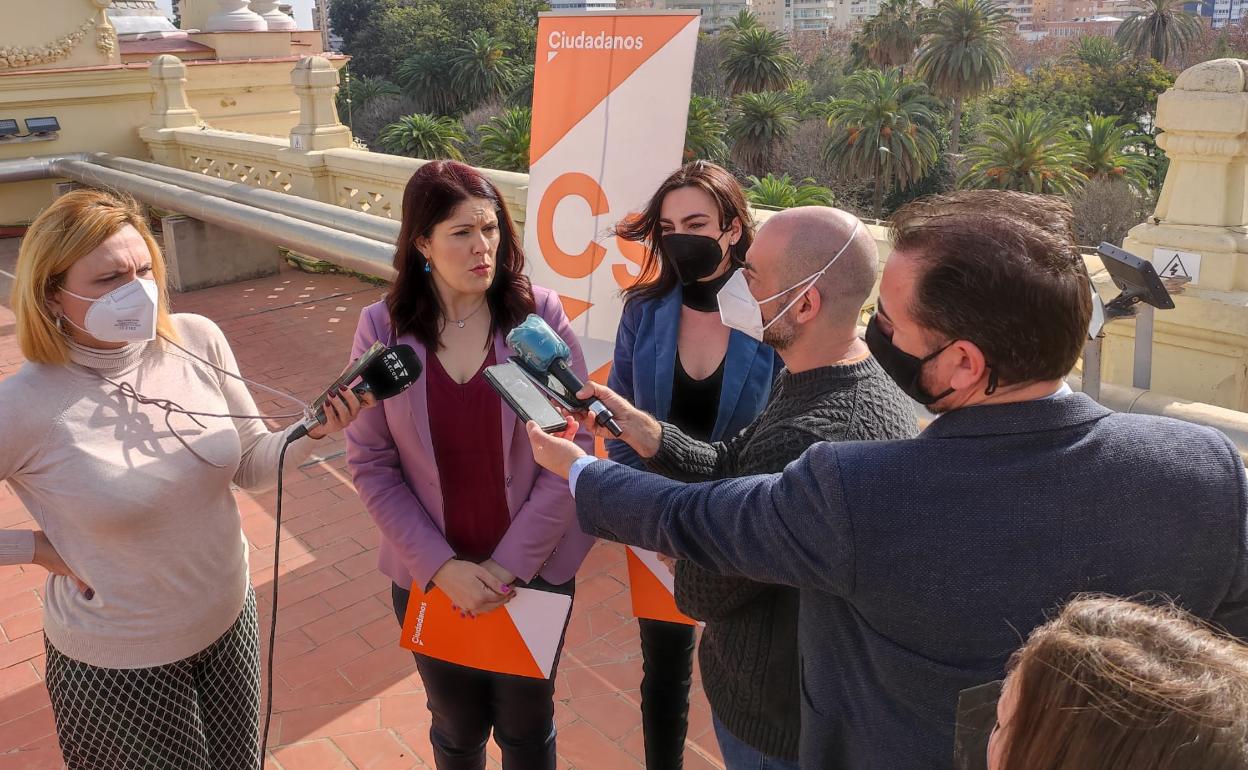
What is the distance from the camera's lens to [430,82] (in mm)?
43906

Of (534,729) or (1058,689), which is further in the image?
(534,729)

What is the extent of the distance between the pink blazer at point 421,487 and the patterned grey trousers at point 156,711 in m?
0.43

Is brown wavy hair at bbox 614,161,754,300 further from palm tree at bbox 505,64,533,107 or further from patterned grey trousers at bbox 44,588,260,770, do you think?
palm tree at bbox 505,64,533,107

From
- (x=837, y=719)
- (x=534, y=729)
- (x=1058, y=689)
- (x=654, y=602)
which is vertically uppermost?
(x=1058, y=689)

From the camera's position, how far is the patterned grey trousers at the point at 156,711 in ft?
6.65

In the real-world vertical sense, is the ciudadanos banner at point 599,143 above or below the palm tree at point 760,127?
below

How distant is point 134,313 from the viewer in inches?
79.8

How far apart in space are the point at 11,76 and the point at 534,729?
36.9 ft

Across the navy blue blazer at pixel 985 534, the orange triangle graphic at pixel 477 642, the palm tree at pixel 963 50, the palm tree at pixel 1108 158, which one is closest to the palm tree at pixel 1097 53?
the palm tree at pixel 963 50

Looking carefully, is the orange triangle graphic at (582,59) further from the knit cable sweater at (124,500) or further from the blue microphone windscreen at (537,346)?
the knit cable sweater at (124,500)

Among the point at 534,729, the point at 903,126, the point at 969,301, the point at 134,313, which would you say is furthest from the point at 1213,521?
the point at 903,126

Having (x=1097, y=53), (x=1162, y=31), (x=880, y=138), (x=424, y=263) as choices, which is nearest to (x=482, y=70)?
(x=880, y=138)

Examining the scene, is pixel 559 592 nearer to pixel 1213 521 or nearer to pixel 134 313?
pixel 134 313

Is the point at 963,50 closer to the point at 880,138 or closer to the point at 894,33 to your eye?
the point at 894,33
